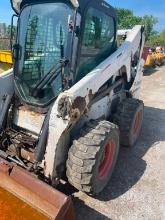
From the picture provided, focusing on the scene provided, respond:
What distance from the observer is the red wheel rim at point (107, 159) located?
13.6 feet

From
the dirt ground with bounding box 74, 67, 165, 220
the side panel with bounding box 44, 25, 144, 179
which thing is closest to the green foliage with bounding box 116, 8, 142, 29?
the dirt ground with bounding box 74, 67, 165, 220

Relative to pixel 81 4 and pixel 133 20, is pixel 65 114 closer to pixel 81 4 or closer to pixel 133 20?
pixel 81 4

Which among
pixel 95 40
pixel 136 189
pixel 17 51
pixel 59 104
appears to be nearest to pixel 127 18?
pixel 95 40

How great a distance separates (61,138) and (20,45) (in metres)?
1.67

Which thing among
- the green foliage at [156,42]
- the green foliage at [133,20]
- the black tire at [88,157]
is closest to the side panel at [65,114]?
the black tire at [88,157]

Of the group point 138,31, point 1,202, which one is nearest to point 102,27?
point 138,31

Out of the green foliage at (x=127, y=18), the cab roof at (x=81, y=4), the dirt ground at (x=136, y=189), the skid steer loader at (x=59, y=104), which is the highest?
the green foliage at (x=127, y=18)

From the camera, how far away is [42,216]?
3084 mm

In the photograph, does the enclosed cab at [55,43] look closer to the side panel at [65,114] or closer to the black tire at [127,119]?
the side panel at [65,114]

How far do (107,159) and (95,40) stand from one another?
5.58 feet

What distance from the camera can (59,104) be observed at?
138 inches

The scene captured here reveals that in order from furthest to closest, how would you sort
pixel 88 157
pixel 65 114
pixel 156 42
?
1. pixel 156 42
2. pixel 88 157
3. pixel 65 114

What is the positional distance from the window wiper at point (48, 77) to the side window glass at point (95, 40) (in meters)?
0.30

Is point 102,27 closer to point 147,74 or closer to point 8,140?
point 8,140
